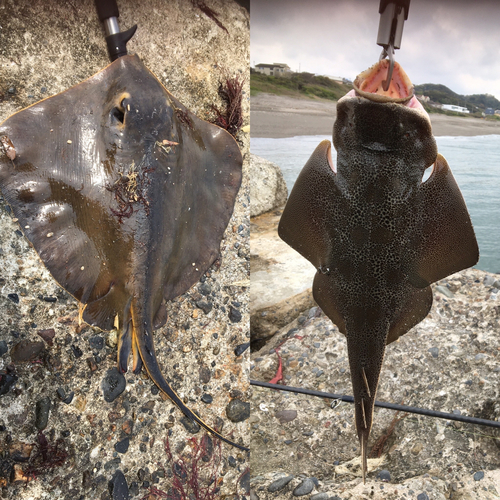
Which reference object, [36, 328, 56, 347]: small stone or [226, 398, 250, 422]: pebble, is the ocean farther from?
[36, 328, 56, 347]: small stone

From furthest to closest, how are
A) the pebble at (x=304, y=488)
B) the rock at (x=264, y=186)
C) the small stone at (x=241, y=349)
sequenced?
1. the rock at (x=264, y=186)
2. the small stone at (x=241, y=349)
3. the pebble at (x=304, y=488)

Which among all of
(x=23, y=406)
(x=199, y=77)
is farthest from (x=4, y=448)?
(x=199, y=77)

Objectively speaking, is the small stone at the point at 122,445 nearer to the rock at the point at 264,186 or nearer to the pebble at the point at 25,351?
the pebble at the point at 25,351

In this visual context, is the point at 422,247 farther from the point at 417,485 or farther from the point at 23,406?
the point at 23,406

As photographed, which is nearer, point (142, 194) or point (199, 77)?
point (142, 194)

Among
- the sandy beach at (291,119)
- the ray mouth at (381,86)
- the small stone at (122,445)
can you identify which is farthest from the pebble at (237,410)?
the sandy beach at (291,119)

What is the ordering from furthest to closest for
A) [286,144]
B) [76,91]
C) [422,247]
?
[286,144] < [76,91] < [422,247]
